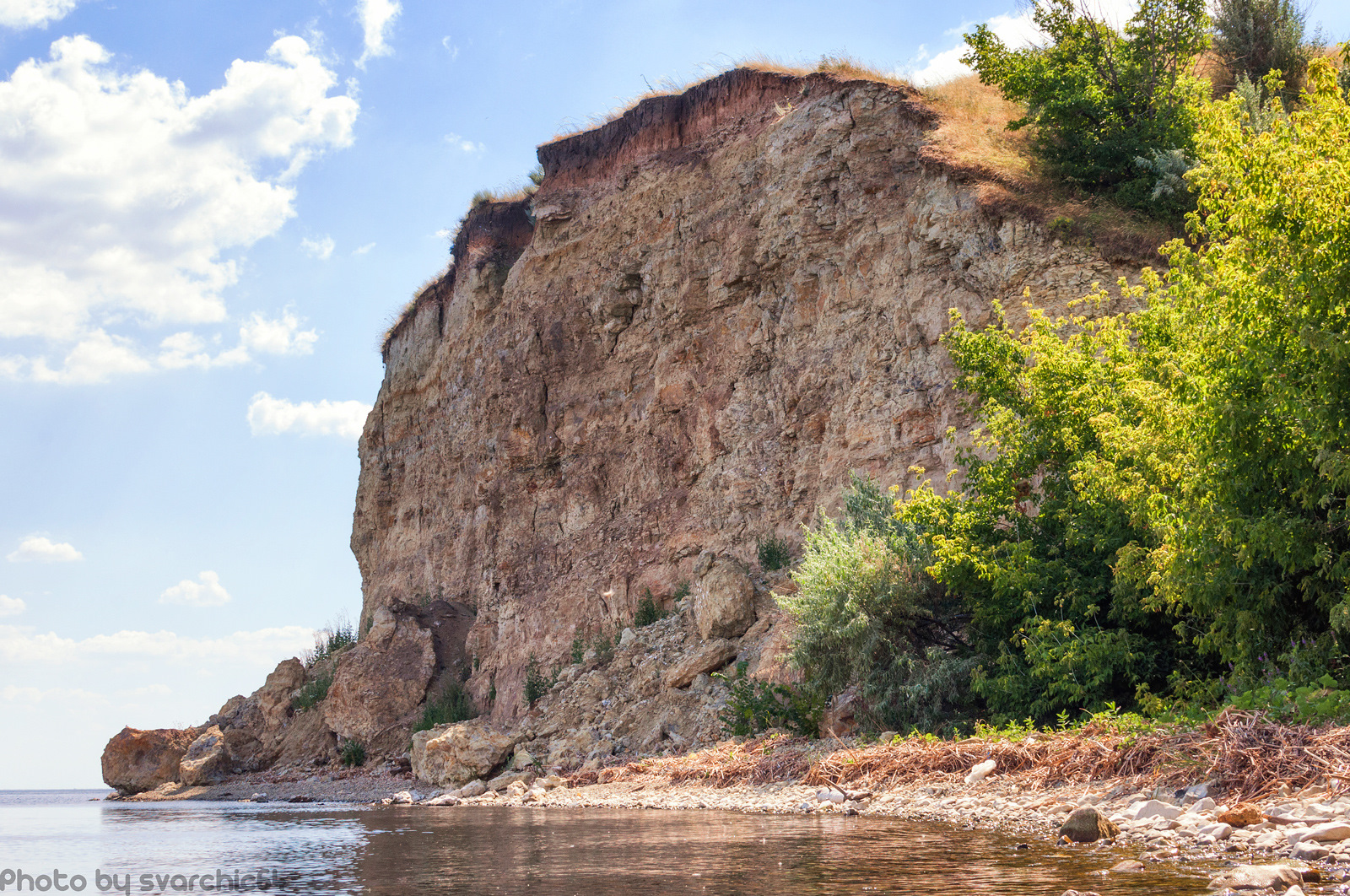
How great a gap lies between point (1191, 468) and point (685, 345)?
16.7 meters

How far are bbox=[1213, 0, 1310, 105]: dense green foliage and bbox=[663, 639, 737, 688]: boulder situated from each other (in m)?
18.0

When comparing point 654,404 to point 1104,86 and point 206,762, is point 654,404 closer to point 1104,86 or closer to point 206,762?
point 1104,86

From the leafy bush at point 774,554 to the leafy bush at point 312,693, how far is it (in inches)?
622

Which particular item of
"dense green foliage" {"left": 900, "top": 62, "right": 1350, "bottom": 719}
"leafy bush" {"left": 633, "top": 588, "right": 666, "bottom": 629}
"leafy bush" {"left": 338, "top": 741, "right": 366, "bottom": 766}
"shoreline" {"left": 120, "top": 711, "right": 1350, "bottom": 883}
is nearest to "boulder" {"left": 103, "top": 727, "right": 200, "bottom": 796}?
"leafy bush" {"left": 338, "top": 741, "right": 366, "bottom": 766}

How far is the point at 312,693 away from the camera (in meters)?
30.4

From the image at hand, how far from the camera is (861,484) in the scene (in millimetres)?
17641

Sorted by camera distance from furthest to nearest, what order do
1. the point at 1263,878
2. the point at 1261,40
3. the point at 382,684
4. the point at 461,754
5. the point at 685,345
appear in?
the point at 382,684
the point at 685,345
the point at 1261,40
the point at 461,754
the point at 1263,878

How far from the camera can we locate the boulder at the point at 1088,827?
706 cm

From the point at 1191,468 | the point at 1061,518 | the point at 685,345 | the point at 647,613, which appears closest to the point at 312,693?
the point at 647,613

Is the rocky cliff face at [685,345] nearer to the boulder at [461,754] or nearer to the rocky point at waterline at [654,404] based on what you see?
the rocky point at waterline at [654,404]

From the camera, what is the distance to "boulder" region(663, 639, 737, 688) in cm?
1869

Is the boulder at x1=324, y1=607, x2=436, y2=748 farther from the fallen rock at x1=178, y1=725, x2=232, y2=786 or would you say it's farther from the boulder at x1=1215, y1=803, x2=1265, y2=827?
the boulder at x1=1215, y1=803, x2=1265, y2=827

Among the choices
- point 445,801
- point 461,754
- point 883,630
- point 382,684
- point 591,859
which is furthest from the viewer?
point 382,684

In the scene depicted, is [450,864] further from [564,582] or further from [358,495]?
[358,495]
